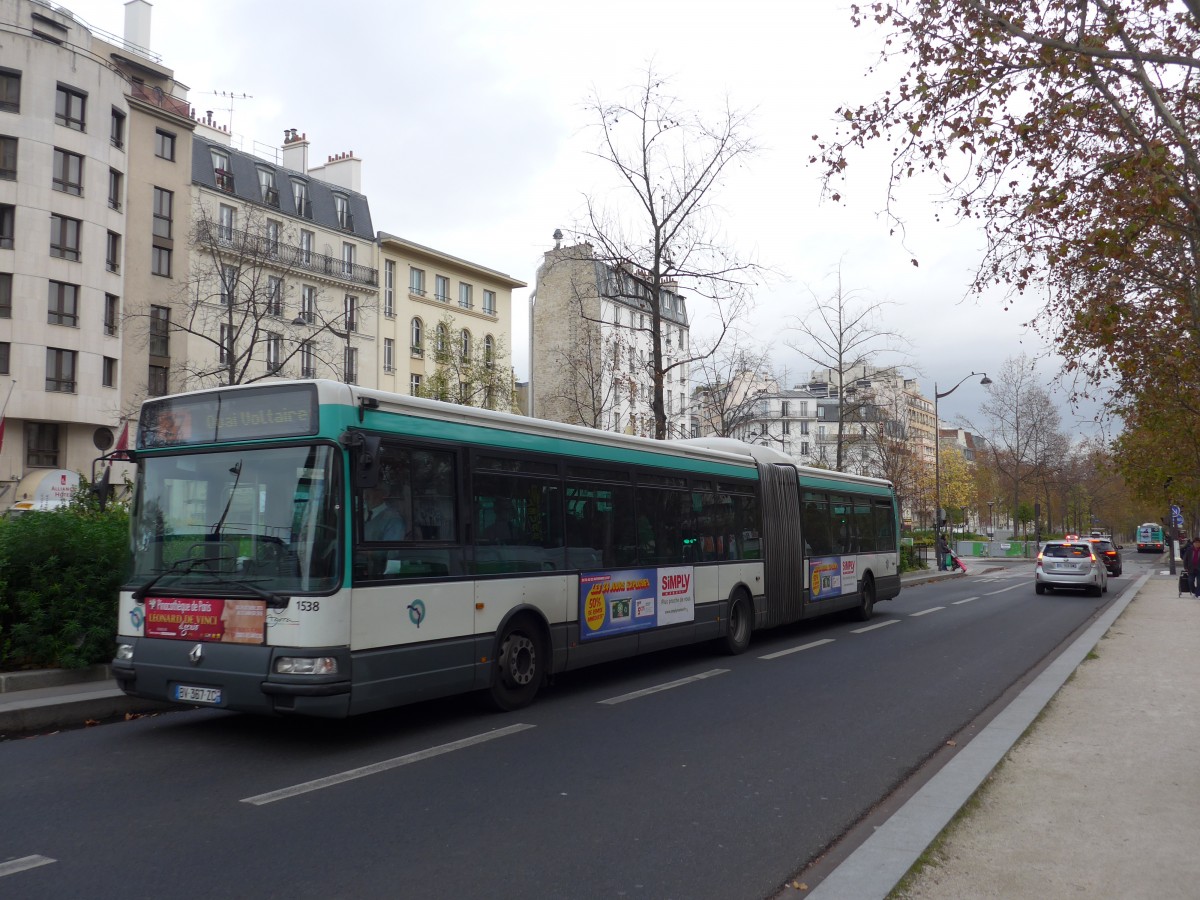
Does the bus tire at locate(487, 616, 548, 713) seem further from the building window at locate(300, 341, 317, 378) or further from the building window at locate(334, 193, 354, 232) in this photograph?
the building window at locate(334, 193, 354, 232)

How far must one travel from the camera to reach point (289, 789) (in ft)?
21.5

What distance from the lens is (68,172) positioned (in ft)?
123

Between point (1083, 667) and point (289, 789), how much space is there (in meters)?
10.0

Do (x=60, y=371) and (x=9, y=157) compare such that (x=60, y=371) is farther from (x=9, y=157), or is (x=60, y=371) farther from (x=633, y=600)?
(x=633, y=600)

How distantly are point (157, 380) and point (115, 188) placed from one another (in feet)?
25.9

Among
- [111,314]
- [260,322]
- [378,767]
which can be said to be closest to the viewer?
[378,767]

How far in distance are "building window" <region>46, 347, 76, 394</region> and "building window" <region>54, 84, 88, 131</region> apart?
336 inches

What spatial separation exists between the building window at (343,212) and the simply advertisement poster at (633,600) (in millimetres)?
44248

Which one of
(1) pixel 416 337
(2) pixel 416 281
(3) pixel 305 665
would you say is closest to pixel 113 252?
(1) pixel 416 337

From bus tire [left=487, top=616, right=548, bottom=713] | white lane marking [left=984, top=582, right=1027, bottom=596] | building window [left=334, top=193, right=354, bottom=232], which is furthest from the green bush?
building window [left=334, top=193, right=354, bottom=232]

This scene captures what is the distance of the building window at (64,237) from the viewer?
3688cm

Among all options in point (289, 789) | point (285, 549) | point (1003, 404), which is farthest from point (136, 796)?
point (1003, 404)

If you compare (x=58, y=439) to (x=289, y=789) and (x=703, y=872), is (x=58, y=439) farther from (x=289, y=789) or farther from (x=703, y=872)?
(x=703, y=872)

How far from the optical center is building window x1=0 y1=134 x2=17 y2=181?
35656mm
